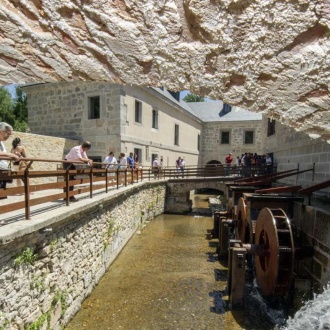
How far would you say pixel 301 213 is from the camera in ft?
16.0

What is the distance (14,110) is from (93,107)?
14.5 metres

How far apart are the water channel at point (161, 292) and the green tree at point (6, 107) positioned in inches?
747

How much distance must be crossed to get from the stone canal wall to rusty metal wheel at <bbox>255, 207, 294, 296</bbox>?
11.5 feet

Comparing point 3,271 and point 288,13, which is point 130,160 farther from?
point 288,13

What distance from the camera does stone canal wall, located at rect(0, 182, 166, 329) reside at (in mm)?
2949

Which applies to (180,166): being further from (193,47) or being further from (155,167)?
(193,47)

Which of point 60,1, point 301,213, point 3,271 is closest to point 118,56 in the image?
point 60,1

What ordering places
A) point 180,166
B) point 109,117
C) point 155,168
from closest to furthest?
point 109,117 < point 155,168 < point 180,166

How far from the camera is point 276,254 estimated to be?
4.23 metres

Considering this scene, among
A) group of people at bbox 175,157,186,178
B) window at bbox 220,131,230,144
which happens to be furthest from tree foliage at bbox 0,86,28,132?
window at bbox 220,131,230,144

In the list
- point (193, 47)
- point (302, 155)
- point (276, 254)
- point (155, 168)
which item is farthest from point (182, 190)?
point (193, 47)

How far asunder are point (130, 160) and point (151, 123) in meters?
4.34

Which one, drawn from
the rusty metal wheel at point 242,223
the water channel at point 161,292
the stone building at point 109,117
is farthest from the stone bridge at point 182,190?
the rusty metal wheel at point 242,223

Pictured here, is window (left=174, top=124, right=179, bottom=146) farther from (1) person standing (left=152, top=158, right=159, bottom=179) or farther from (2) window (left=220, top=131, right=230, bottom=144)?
(2) window (left=220, top=131, right=230, bottom=144)
